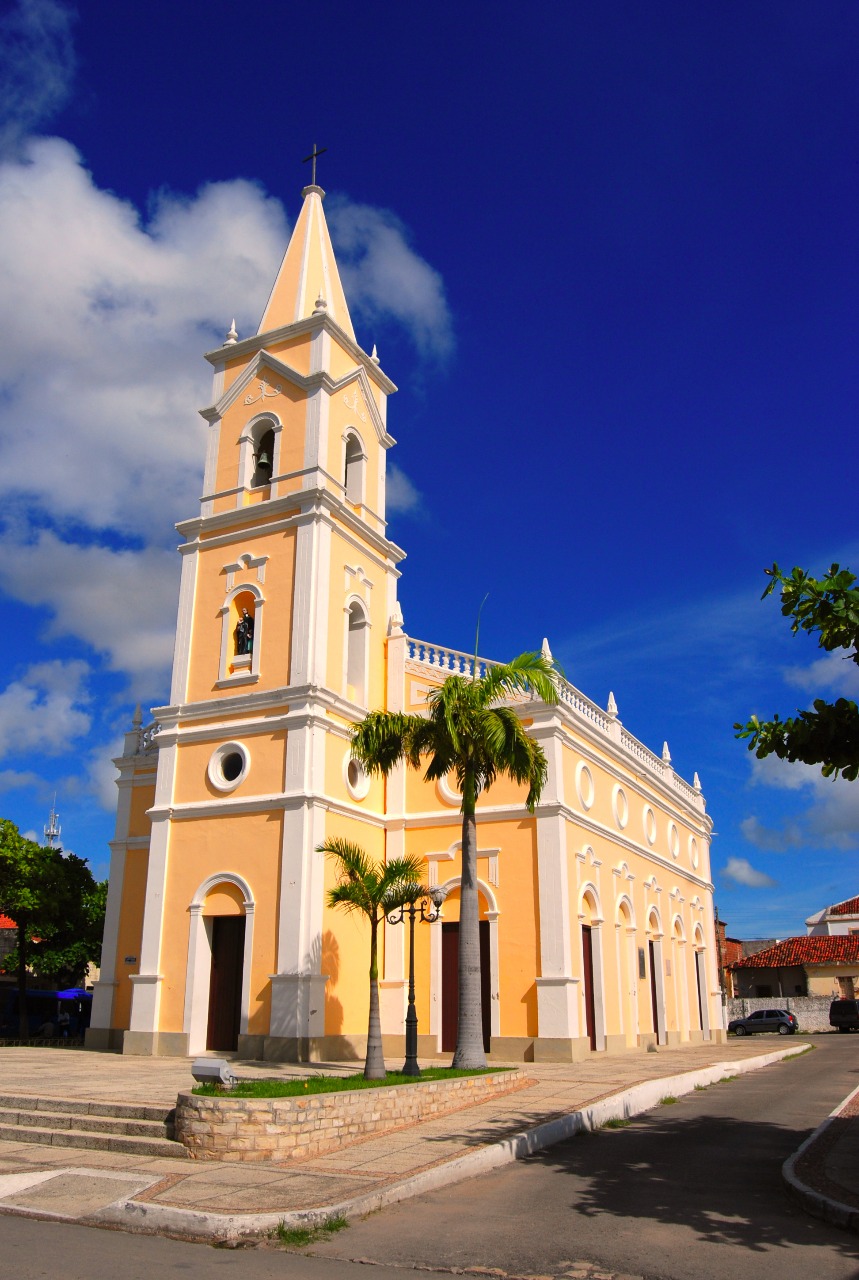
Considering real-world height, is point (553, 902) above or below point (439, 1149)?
above

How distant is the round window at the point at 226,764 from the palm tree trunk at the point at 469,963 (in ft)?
26.1

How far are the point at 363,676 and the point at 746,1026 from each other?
111 ft

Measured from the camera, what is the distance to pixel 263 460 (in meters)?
26.9

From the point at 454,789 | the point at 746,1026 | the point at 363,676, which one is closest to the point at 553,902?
the point at 454,789

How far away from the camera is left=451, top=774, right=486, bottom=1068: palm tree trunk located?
16.5 m

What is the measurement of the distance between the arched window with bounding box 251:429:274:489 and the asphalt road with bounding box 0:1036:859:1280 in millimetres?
19219

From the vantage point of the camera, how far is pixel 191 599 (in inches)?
1026

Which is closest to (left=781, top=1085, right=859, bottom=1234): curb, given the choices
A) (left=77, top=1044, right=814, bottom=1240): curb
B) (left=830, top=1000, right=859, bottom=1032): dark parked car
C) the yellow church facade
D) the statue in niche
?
(left=77, top=1044, right=814, bottom=1240): curb

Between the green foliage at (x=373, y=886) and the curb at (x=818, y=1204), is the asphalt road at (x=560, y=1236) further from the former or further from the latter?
the green foliage at (x=373, y=886)

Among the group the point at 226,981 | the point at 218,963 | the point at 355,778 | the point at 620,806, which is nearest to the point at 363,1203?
the point at 226,981

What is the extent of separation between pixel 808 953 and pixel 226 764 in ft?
151

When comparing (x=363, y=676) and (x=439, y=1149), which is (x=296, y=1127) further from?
(x=363, y=676)

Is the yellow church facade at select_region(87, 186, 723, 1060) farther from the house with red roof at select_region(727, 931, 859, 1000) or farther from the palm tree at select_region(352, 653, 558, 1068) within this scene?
the house with red roof at select_region(727, 931, 859, 1000)

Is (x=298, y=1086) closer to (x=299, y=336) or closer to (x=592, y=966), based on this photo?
(x=592, y=966)
